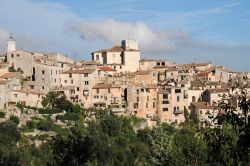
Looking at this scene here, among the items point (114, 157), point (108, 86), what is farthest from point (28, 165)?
point (108, 86)

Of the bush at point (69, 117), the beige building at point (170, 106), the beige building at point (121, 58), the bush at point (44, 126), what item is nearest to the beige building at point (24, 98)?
the bush at point (69, 117)

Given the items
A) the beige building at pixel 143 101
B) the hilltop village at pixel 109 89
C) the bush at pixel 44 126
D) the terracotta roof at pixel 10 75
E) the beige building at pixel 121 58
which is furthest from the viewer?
the beige building at pixel 121 58

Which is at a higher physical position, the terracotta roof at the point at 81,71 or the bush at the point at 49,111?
the terracotta roof at the point at 81,71

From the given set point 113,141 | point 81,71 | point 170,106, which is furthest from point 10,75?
point 170,106

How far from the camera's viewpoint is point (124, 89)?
51781 mm

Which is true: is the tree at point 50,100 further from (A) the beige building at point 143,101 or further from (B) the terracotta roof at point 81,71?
(A) the beige building at point 143,101

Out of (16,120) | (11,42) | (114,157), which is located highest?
(11,42)

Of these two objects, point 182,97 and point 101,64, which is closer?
point 182,97

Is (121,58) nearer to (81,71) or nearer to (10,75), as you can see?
(81,71)

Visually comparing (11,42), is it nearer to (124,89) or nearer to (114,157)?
(124,89)

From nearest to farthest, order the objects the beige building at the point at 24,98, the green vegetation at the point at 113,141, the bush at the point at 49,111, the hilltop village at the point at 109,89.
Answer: the green vegetation at the point at 113,141, the bush at the point at 49,111, the beige building at the point at 24,98, the hilltop village at the point at 109,89

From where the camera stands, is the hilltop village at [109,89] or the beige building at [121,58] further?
the beige building at [121,58]

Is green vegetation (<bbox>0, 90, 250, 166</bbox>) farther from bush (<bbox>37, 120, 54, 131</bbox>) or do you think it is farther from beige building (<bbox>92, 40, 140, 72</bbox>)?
beige building (<bbox>92, 40, 140, 72</bbox>)

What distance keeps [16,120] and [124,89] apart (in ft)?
42.8
